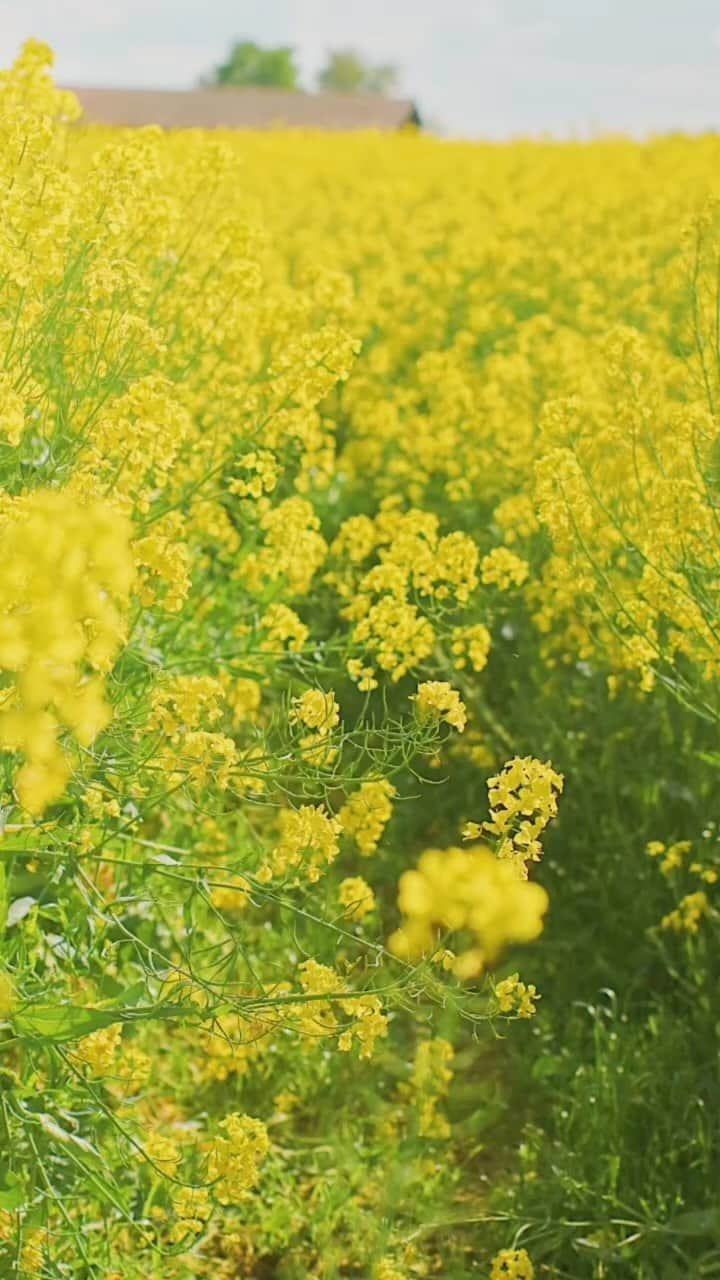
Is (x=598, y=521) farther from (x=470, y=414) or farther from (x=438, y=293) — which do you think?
(x=438, y=293)

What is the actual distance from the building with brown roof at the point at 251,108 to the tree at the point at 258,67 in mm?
49816

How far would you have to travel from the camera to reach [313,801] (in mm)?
3475

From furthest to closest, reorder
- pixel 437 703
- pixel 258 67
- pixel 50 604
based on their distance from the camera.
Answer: pixel 258 67, pixel 437 703, pixel 50 604

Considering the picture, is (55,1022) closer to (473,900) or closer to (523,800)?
(523,800)

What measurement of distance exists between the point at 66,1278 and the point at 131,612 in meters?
1.12

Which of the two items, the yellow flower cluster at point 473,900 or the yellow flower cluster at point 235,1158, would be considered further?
the yellow flower cluster at point 235,1158

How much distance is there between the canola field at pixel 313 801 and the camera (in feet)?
7.27

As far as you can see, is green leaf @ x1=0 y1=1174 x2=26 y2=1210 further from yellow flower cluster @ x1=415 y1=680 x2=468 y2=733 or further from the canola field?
yellow flower cluster @ x1=415 y1=680 x2=468 y2=733

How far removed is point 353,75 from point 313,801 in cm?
10801

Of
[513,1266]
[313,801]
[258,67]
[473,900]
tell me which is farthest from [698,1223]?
[258,67]

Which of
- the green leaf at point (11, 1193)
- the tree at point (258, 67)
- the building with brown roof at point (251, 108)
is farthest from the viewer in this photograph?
the tree at point (258, 67)

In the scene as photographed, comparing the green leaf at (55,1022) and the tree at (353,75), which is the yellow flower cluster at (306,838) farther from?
the tree at (353,75)

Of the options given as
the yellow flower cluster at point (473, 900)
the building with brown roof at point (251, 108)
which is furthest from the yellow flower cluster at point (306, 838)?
the building with brown roof at point (251, 108)

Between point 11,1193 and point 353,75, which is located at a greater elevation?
point 11,1193
